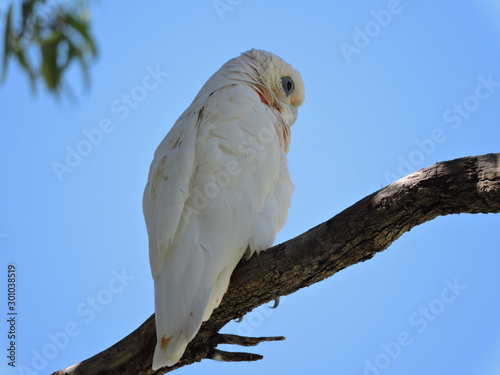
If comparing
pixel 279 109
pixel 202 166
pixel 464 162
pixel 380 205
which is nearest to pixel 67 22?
pixel 202 166

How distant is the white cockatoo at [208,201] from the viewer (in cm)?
278

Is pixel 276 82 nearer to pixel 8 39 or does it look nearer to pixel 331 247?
pixel 331 247

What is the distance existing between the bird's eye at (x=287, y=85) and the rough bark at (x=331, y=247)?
191 cm

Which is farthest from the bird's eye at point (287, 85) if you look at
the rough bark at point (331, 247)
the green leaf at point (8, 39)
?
the green leaf at point (8, 39)

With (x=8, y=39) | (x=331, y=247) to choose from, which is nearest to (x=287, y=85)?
(x=331, y=247)

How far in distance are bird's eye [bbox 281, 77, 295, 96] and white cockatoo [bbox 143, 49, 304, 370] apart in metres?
0.71

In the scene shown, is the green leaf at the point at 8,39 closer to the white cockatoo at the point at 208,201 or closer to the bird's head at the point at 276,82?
the white cockatoo at the point at 208,201

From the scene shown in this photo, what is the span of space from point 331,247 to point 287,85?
219cm

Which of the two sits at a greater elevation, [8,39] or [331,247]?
[8,39]

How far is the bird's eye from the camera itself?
Answer: 446 cm

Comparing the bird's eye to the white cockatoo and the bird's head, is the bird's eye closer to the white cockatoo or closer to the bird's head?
the bird's head

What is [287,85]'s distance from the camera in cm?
451

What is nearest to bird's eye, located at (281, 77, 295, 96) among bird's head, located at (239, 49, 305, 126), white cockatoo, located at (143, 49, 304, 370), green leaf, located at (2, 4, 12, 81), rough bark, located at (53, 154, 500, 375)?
bird's head, located at (239, 49, 305, 126)

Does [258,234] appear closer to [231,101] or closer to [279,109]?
[231,101]
